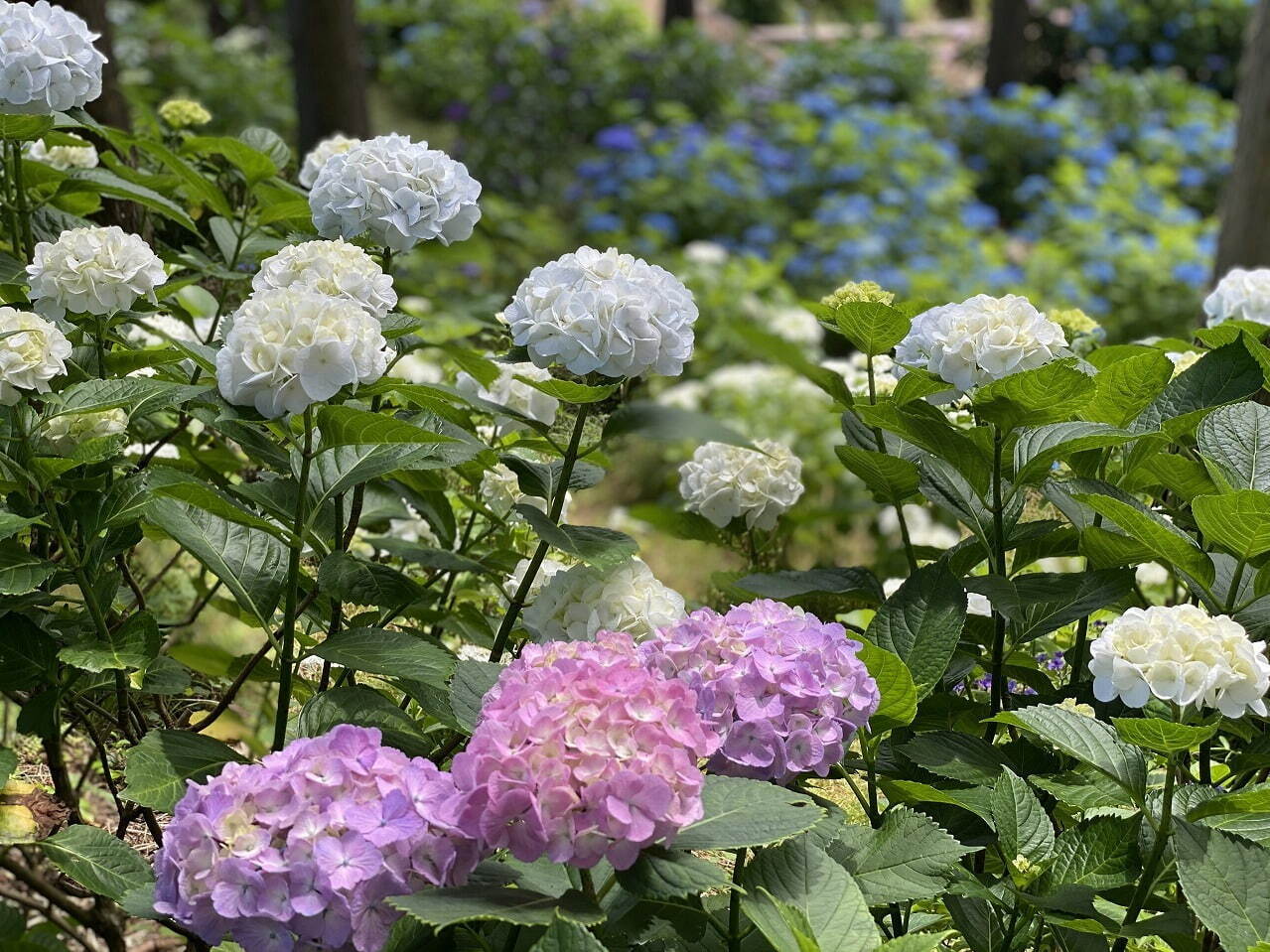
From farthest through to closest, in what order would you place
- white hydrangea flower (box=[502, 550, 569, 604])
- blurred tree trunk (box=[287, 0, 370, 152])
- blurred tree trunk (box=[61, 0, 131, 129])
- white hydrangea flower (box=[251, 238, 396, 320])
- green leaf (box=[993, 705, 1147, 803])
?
blurred tree trunk (box=[287, 0, 370, 152]), blurred tree trunk (box=[61, 0, 131, 129]), white hydrangea flower (box=[502, 550, 569, 604]), white hydrangea flower (box=[251, 238, 396, 320]), green leaf (box=[993, 705, 1147, 803])

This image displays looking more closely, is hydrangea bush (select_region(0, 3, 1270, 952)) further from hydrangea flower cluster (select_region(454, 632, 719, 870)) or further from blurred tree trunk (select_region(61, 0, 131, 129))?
blurred tree trunk (select_region(61, 0, 131, 129))

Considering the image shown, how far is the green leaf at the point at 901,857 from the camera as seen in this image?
3.86 ft

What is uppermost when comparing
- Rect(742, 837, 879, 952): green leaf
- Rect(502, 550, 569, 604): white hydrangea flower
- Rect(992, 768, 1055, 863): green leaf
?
Rect(742, 837, 879, 952): green leaf

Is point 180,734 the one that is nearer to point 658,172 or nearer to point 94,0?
point 94,0

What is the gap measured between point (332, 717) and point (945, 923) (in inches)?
28.4

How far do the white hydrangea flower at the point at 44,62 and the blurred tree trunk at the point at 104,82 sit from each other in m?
1.31

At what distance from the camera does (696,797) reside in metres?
1.01

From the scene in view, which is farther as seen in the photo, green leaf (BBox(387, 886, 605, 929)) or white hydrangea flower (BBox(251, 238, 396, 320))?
white hydrangea flower (BBox(251, 238, 396, 320))

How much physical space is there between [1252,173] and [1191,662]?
3.98 metres

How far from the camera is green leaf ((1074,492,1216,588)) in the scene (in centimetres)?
A: 129

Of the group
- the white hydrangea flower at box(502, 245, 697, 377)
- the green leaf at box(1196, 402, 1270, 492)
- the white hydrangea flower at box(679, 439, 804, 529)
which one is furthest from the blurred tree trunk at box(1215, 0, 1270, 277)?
the white hydrangea flower at box(502, 245, 697, 377)

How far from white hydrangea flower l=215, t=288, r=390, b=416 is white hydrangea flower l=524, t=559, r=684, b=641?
30cm

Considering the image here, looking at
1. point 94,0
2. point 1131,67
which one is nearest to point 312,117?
point 94,0

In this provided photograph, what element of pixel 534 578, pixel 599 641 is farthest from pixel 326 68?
pixel 599 641
